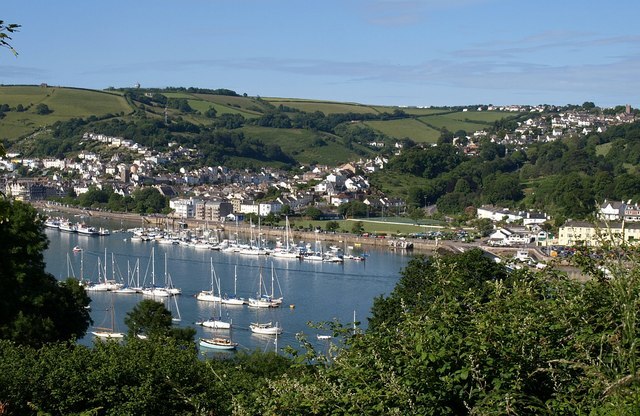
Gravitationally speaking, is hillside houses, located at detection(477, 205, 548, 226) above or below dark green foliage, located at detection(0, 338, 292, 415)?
below

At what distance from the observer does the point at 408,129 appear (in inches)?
2398

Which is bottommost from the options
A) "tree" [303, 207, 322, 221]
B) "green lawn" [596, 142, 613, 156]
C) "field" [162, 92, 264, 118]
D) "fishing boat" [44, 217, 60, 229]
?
"fishing boat" [44, 217, 60, 229]

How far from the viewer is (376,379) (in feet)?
9.31

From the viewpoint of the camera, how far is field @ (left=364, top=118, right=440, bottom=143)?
5738 centimetres

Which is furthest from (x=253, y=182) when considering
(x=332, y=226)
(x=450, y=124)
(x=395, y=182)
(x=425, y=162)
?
(x=450, y=124)

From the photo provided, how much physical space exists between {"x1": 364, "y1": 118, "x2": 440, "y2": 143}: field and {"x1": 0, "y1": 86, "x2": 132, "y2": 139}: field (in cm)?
1680

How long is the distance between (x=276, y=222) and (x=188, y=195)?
7.85 meters

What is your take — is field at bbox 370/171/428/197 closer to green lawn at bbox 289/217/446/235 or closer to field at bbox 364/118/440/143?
green lawn at bbox 289/217/446/235

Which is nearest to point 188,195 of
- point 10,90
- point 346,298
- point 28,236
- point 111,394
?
point 346,298

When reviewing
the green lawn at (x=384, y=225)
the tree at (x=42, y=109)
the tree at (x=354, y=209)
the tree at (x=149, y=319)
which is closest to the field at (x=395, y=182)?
the tree at (x=354, y=209)

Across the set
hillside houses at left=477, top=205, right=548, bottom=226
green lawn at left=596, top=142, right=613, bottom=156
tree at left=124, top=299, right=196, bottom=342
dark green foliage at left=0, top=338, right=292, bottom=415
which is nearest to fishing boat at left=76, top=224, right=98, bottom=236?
hillside houses at left=477, top=205, right=548, bottom=226

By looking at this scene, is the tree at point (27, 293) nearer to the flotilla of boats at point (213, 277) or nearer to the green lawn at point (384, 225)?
the flotilla of boats at point (213, 277)

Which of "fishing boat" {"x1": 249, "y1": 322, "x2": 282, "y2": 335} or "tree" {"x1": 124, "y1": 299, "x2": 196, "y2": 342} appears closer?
"tree" {"x1": 124, "y1": 299, "x2": 196, "y2": 342}

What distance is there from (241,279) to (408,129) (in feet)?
142
